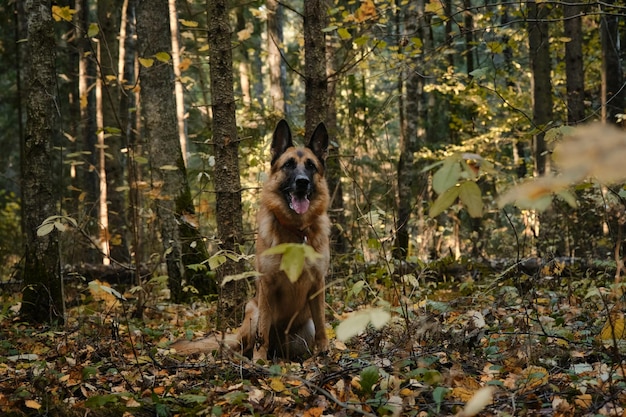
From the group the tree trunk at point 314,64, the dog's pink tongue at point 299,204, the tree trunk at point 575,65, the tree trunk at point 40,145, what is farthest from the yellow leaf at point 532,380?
the tree trunk at point 575,65

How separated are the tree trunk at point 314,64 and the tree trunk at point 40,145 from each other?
312 centimetres

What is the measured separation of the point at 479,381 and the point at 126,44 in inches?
680

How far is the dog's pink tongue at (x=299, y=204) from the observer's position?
18.5 ft

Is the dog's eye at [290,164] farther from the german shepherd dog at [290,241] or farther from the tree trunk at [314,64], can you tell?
the tree trunk at [314,64]

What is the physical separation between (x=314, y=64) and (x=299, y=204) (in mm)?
2140

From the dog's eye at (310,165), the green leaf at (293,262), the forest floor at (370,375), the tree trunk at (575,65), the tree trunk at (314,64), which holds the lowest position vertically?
the forest floor at (370,375)

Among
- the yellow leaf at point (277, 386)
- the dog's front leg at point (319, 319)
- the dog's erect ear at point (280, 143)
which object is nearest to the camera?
the yellow leaf at point (277, 386)

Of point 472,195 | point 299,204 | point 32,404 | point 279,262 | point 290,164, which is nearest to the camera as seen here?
point 472,195

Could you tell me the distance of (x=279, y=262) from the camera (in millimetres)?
5086

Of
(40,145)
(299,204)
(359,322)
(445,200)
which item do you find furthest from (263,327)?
(40,145)

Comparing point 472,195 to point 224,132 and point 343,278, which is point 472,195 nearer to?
point 224,132

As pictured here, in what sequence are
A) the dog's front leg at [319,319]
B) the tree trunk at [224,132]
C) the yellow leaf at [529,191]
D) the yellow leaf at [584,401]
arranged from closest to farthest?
the yellow leaf at [529,191] < the yellow leaf at [584,401] < the dog's front leg at [319,319] < the tree trunk at [224,132]

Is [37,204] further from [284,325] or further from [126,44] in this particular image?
[126,44]

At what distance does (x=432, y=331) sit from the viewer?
14.4 feet
